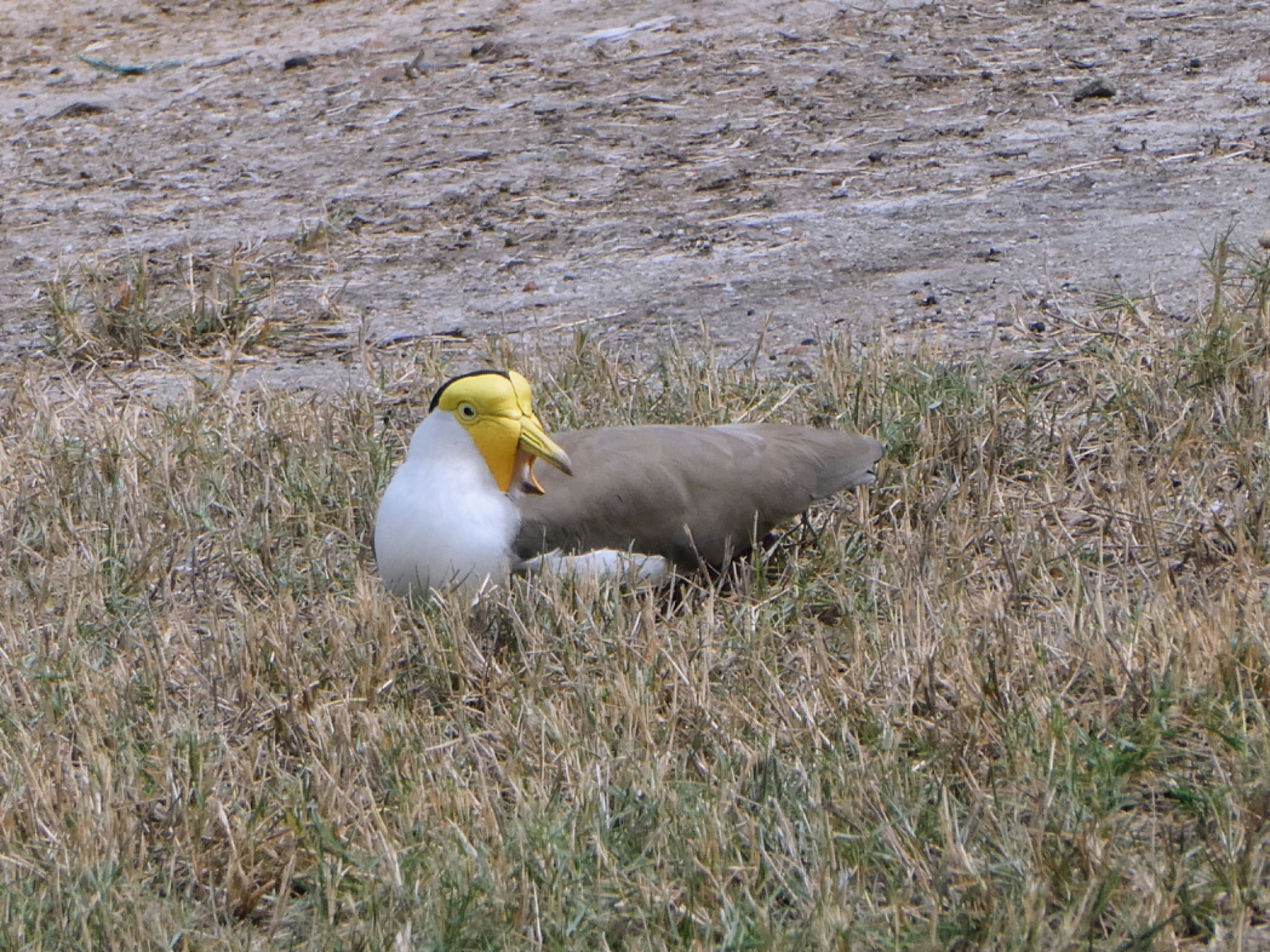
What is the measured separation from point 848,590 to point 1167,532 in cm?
100

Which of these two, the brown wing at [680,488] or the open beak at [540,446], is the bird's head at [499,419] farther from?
the brown wing at [680,488]

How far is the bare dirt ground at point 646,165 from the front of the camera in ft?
23.2

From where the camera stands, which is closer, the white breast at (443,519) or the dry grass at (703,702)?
the dry grass at (703,702)

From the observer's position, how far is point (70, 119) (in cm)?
1034

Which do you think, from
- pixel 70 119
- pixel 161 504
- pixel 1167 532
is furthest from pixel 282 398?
pixel 70 119

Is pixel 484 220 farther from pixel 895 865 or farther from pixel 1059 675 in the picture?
pixel 895 865

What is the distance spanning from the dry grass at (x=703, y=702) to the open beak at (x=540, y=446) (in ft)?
1.17

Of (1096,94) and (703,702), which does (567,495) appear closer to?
(703,702)

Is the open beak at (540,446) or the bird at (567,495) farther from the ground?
the open beak at (540,446)

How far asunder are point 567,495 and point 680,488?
0.35 meters

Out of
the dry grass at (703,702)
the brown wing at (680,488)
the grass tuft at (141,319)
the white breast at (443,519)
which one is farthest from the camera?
the grass tuft at (141,319)

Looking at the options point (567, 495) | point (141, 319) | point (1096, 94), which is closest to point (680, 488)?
point (567, 495)

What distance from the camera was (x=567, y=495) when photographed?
4.82 metres

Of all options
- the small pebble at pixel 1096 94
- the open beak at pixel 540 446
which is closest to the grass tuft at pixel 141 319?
the open beak at pixel 540 446
